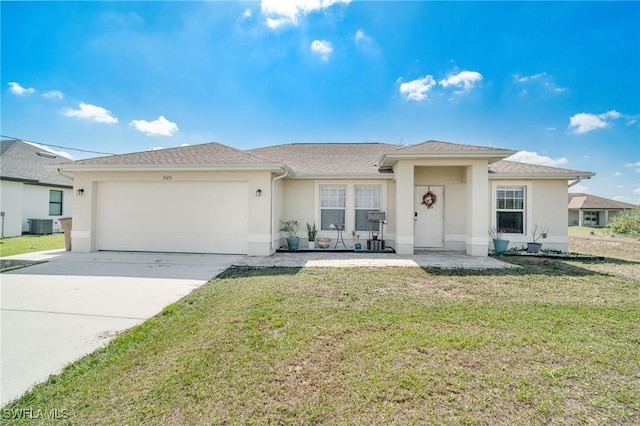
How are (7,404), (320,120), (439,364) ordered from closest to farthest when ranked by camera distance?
(7,404) → (439,364) → (320,120)

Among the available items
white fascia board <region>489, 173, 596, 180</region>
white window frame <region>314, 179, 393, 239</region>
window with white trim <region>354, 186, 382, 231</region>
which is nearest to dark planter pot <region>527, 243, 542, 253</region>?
white fascia board <region>489, 173, 596, 180</region>

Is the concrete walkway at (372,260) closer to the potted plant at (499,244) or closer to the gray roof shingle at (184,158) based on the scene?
the potted plant at (499,244)

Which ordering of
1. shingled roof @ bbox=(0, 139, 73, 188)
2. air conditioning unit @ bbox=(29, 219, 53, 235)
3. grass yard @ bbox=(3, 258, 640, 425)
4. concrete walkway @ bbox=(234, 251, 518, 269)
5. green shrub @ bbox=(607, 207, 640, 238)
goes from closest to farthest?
1. grass yard @ bbox=(3, 258, 640, 425)
2. concrete walkway @ bbox=(234, 251, 518, 269)
3. shingled roof @ bbox=(0, 139, 73, 188)
4. air conditioning unit @ bbox=(29, 219, 53, 235)
5. green shrub @ bbox=(607, 207, 640, 238)

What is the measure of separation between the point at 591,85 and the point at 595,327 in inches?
495

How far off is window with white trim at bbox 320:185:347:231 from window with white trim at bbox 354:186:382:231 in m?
0.51

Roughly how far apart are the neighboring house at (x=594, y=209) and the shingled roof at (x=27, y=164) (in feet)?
176

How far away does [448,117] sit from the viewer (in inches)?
541

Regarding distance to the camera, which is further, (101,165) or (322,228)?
(322,228)

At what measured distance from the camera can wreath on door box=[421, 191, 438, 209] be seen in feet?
33.1

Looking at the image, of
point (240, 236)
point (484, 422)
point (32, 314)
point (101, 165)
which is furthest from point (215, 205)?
point (484, 422)

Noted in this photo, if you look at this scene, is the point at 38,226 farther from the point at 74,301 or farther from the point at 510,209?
the point at 510,209

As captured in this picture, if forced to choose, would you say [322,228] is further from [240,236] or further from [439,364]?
[439,364]

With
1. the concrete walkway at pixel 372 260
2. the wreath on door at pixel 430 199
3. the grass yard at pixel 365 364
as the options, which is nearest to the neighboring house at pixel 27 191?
the concrete walkway at pixel 372 260

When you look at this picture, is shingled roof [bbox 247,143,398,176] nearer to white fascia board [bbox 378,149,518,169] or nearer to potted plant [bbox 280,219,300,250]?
white fascia board [bbox 378,149,518,169]
